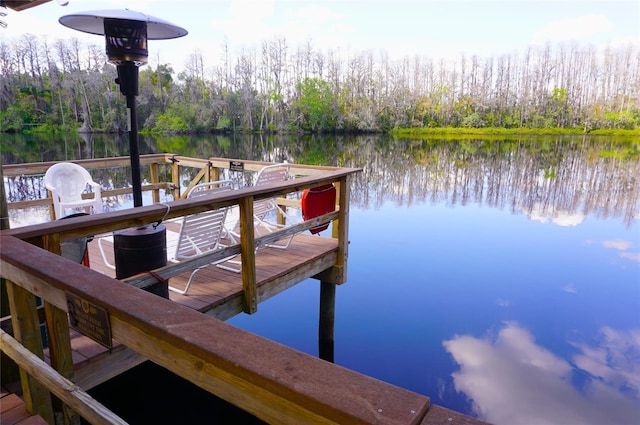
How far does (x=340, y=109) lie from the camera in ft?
158

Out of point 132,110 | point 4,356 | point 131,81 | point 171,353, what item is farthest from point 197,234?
point 171,353

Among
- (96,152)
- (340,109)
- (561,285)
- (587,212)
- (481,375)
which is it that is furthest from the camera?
(340,109)

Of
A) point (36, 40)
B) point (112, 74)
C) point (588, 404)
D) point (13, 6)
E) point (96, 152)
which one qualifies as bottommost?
point (588, 404)

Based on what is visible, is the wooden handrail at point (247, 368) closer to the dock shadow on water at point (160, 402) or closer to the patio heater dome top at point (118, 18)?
the patio heater dome top at point (118, 18)

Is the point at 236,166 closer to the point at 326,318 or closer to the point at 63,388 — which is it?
the point at 326,318

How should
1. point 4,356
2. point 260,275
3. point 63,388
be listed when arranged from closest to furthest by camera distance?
point 63,388 < point 4,356 < point 260,275

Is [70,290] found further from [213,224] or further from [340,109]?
[340,109]

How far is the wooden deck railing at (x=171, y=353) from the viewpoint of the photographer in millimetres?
695

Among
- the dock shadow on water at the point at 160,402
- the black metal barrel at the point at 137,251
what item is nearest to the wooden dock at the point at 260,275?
the black metal barrel at the point at 137,251

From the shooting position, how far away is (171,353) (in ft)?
2.99

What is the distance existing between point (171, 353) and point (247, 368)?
0.79 feet

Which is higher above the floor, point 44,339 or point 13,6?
point 13,6

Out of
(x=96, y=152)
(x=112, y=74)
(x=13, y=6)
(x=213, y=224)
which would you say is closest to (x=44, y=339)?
(x=213, y=224)

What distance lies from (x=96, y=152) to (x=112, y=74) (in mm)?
24028
